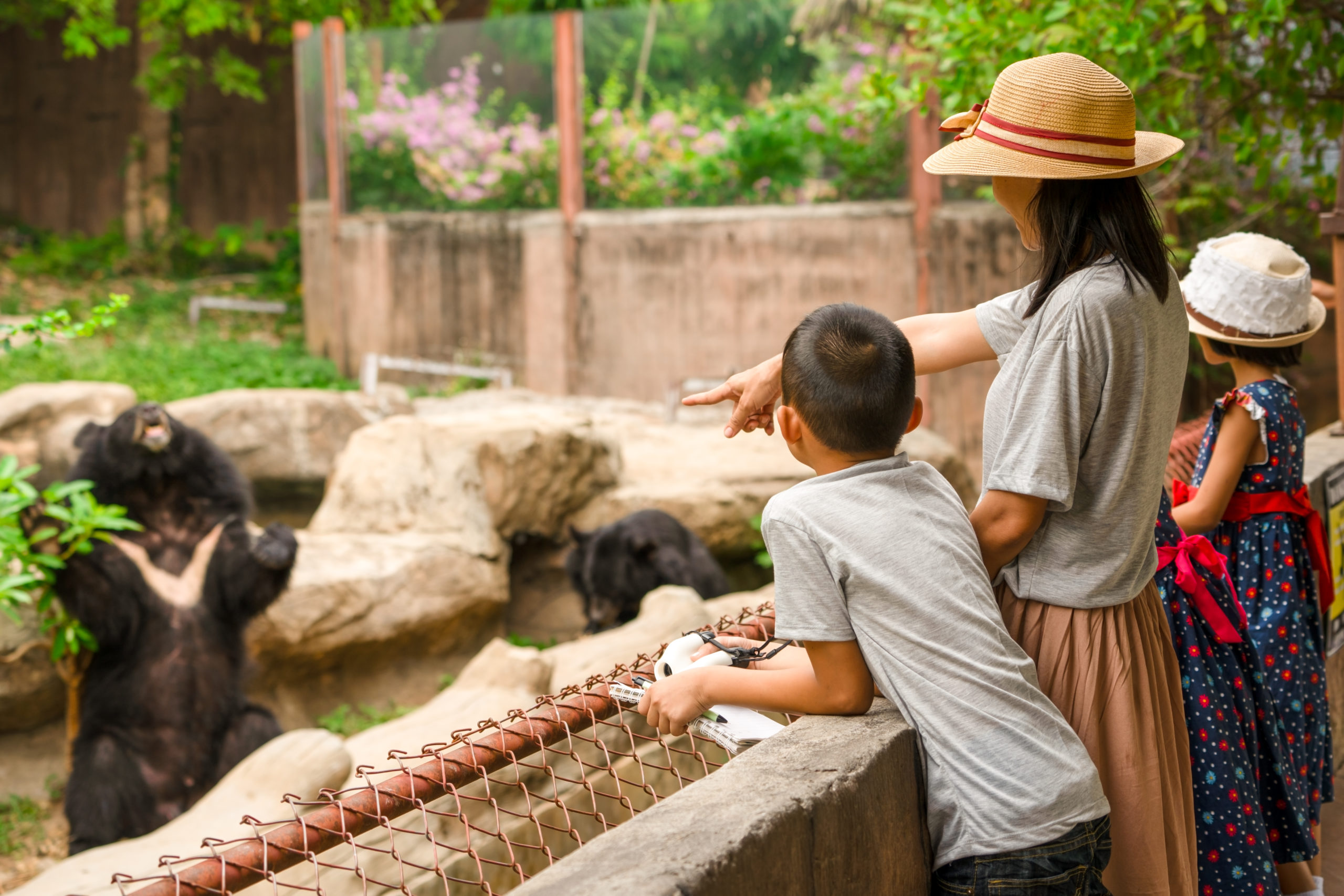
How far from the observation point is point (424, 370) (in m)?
11.7

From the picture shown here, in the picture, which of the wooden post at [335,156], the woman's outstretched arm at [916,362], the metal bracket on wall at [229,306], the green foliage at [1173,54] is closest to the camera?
the woman's outstretched arm at [916,362]

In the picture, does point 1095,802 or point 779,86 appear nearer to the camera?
point 1095,802

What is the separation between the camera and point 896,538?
166 centimetres

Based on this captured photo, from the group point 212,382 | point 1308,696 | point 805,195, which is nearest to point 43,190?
point 212,382

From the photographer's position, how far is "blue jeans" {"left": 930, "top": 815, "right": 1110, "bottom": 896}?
162 centimetres

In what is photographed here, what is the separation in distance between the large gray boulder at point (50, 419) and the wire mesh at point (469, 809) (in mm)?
3791

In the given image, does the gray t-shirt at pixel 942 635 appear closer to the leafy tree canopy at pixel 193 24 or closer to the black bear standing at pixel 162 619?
the black bear standing at pixel 162 619

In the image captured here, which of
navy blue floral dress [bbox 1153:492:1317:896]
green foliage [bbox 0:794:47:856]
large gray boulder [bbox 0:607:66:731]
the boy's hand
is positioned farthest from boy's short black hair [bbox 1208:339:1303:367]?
green foliage [bbox 0:794:47:856]

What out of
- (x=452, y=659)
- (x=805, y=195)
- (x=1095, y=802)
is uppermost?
(x=805, y=195)

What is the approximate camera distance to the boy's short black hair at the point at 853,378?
5.57ft

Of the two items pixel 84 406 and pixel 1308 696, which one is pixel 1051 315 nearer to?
pixel 1308 696

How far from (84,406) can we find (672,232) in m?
5.22

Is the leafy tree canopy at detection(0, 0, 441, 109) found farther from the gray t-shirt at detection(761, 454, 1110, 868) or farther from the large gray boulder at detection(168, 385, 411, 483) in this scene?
the gray t-shirt at detection(761, 454, 1110, 868)

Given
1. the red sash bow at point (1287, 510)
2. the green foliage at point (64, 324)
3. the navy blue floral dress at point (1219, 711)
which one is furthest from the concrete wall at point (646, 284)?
the green foliage at point (64, 324)
